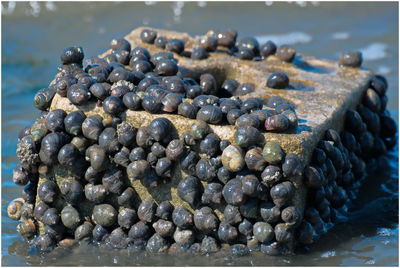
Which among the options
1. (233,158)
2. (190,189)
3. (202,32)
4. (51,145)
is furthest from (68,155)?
(202,32)

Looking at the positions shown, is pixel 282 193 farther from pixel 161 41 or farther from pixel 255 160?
pixel 161 41

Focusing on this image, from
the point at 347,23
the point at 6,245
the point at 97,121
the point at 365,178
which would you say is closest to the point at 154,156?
the point at 97,121

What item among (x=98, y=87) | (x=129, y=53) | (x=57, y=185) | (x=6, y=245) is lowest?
Result: (x=6, y=245)

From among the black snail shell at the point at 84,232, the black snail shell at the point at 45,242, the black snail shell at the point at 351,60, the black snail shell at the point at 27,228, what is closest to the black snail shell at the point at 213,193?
the black snail shell at the point at 84,232

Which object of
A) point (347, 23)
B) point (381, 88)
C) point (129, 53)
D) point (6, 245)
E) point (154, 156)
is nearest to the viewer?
point (154, 156)

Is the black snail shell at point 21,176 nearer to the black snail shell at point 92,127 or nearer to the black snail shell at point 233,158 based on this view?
the black snail shell at point 92,127

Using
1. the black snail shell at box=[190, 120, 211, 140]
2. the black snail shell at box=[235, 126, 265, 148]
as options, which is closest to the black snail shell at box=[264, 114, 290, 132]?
the black snail shell at box=[235, 126, 265, 148]

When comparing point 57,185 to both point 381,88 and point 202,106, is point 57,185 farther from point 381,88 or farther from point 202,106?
point 381,88
